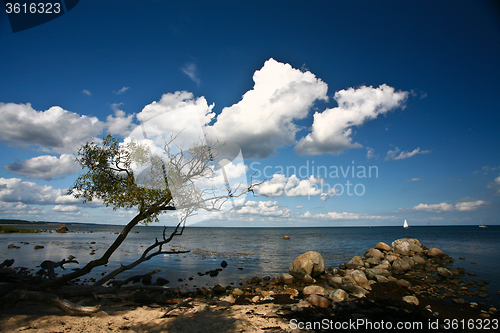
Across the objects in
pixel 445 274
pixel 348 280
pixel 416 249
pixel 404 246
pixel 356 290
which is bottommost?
pixel 416 249

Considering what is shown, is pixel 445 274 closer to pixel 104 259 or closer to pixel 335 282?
pixel 335 282

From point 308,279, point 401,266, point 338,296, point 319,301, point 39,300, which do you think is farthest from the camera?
point 401,266

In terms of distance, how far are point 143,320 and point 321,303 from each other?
895cm

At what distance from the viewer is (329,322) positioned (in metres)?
10.7

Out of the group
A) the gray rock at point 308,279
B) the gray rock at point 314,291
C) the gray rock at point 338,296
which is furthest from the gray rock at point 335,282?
the gray rock at point 338,296

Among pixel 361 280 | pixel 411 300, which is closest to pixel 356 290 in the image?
pixel 361 280

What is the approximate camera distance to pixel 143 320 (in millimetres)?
9898

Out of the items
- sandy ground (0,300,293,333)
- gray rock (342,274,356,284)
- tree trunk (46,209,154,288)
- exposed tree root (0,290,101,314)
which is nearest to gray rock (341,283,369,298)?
gray rock (342,274,356,284)

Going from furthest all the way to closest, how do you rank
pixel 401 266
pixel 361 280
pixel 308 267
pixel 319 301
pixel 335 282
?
pixel 401 266
pixel 308 267
pixel 335 282
pixel 361 280
pixel 319 301

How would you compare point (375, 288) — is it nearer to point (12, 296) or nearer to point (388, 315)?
point (388, 315)

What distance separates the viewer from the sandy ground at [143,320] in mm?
8672

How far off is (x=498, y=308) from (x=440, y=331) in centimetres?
614

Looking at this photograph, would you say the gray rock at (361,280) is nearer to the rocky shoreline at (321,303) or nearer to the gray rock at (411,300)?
the rocky shoreline at (321,303)

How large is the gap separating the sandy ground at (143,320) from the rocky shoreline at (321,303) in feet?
0.23
